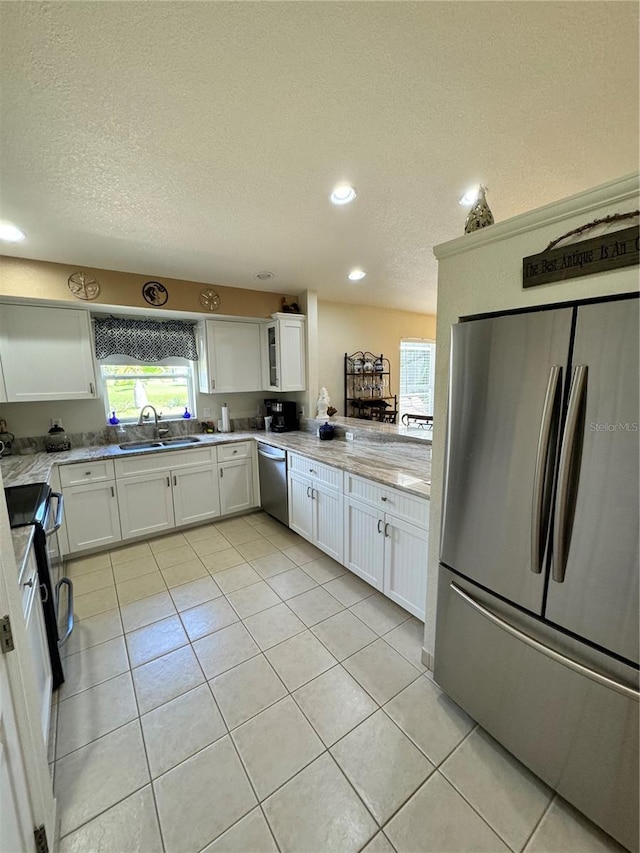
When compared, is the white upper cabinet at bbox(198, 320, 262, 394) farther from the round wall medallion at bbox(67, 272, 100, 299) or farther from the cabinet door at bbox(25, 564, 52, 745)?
the cabinet door at bbox(25, 564, 52, 745)

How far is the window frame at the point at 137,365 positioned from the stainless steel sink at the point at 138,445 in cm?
25

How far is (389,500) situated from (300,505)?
1.14 meters

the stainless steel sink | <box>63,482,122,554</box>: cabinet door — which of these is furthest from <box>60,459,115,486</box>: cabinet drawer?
the stainless steel sink

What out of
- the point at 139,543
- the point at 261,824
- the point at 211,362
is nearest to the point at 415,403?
the point at 211,362

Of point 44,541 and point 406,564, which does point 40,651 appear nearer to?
point 44,541

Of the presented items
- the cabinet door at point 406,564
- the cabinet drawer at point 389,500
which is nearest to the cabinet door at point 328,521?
the cabinet drawer at point 389,500

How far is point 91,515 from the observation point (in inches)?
113

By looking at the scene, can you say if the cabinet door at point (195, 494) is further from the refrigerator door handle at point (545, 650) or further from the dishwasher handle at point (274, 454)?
the refrigerator door handle at point (545, 650)

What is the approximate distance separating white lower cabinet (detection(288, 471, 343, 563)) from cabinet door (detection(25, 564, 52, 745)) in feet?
5.80

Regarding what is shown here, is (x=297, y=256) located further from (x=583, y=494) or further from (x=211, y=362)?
(x=583, y=494)

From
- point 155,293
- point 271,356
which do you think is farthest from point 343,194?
point 271,356

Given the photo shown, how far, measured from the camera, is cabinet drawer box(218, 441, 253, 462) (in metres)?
3.51

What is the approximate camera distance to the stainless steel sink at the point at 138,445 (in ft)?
10.7

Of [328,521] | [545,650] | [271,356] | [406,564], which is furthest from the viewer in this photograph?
[271,356]
